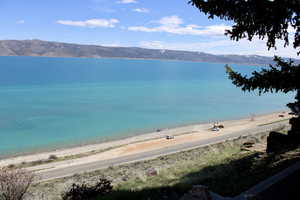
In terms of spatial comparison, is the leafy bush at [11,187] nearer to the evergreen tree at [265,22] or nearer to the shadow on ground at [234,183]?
the shadow on ground at [234,183]

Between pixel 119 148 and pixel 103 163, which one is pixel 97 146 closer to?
pixel 119 148

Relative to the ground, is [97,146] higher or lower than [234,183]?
lower

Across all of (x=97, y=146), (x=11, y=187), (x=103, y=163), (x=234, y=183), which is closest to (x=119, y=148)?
(x=97, y=146)

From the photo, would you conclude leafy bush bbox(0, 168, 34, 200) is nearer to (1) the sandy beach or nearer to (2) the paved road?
(2) the paved road

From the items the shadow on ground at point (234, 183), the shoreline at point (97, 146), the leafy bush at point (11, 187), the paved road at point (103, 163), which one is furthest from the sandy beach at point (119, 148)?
the shadow on ground at point (234, 183)

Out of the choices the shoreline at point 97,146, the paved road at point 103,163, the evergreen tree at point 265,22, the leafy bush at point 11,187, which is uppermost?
the evergreen tree at point 265,22

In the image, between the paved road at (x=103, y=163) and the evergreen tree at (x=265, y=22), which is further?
the paved road at (x=103, y=163)

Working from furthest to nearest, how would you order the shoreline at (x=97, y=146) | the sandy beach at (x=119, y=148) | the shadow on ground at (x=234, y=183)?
the shoreline at (x=97, y=146), the sandy beach at (x=119, y=148), the shadow on ground at (x=234, y=183)

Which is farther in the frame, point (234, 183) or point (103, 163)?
point (103, 163)

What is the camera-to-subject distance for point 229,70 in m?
9.10

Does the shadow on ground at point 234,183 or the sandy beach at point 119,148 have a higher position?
the shadow on ground at point 234,183

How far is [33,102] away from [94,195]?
68.3m

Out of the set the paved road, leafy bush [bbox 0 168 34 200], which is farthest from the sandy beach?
→ leafy bush [bbox 0 168 34 200]

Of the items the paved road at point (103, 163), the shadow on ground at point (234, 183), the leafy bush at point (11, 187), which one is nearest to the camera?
the shadow on ground at point (234, 183)
